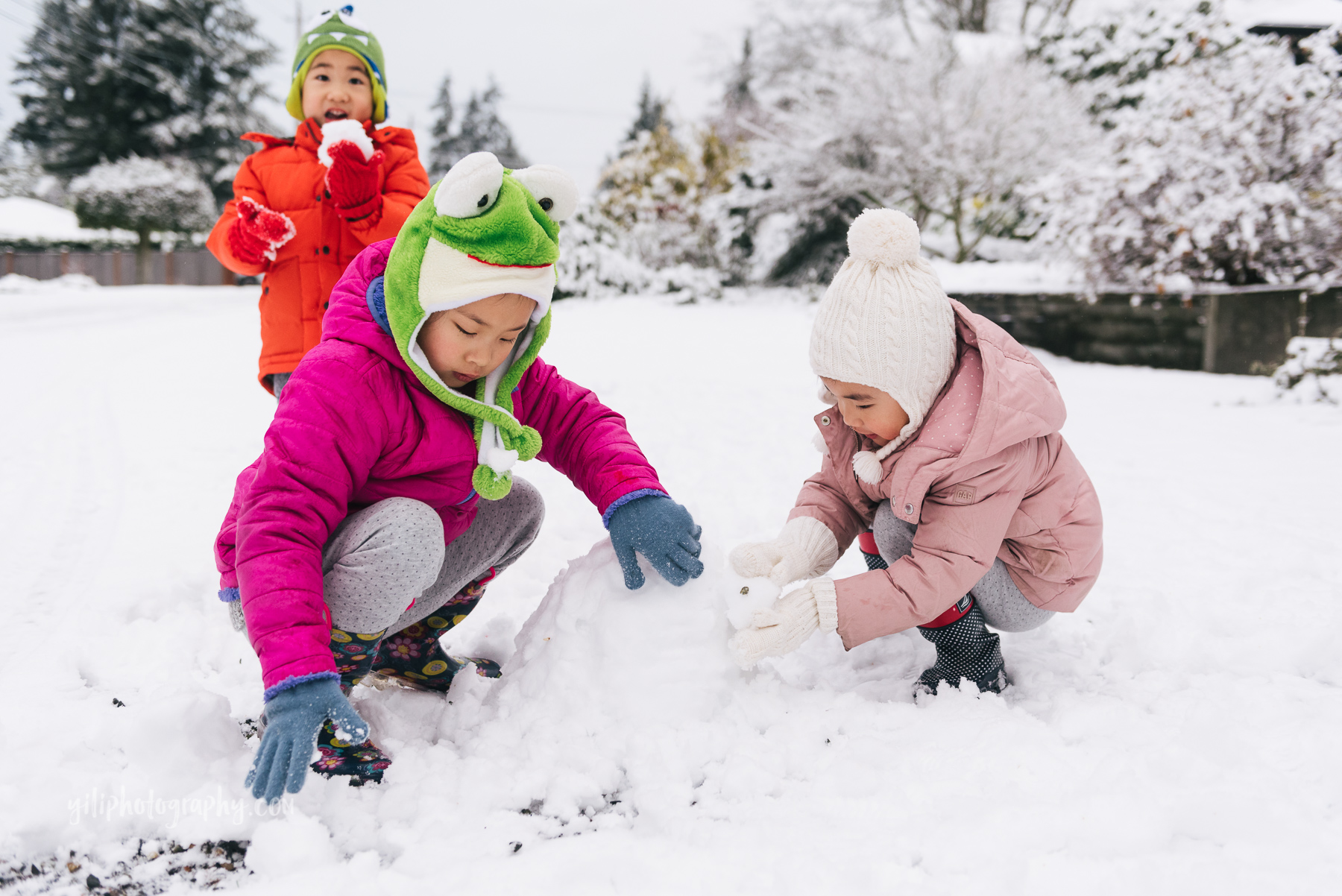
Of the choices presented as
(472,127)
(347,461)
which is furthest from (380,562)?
(472,127)

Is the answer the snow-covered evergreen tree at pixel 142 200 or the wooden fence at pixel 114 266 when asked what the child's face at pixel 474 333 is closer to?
the wooden fence at pixel 114 266

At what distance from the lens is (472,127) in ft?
112

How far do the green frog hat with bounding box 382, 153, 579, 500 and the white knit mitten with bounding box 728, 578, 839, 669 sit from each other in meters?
0.56

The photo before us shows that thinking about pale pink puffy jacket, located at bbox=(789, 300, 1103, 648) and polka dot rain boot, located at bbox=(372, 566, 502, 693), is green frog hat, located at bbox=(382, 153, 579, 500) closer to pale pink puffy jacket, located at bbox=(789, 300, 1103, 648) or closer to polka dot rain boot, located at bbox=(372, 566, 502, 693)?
polka dot rain boot, located at bbox=(372, 566, 502, 693)

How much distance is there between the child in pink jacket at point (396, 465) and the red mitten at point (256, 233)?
864 mm

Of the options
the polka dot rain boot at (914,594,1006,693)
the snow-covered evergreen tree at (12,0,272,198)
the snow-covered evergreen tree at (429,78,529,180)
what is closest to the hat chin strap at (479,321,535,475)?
the polka dot rain boot at (914,594,1006,693)

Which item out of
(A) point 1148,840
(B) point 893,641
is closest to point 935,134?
(B) point 893,641

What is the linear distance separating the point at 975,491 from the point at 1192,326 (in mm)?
5476

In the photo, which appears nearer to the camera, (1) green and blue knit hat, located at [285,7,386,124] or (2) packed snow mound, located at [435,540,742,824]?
(2) packed snow mound, located at [435,540,742,824]

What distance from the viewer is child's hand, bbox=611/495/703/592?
1.55m

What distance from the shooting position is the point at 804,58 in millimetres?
19219

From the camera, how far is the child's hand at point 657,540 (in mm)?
1546

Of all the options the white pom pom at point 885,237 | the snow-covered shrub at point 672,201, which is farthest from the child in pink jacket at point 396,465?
the snow-covered shrub at point 672,201

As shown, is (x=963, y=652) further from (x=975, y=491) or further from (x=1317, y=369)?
(x=1317, y=369)
